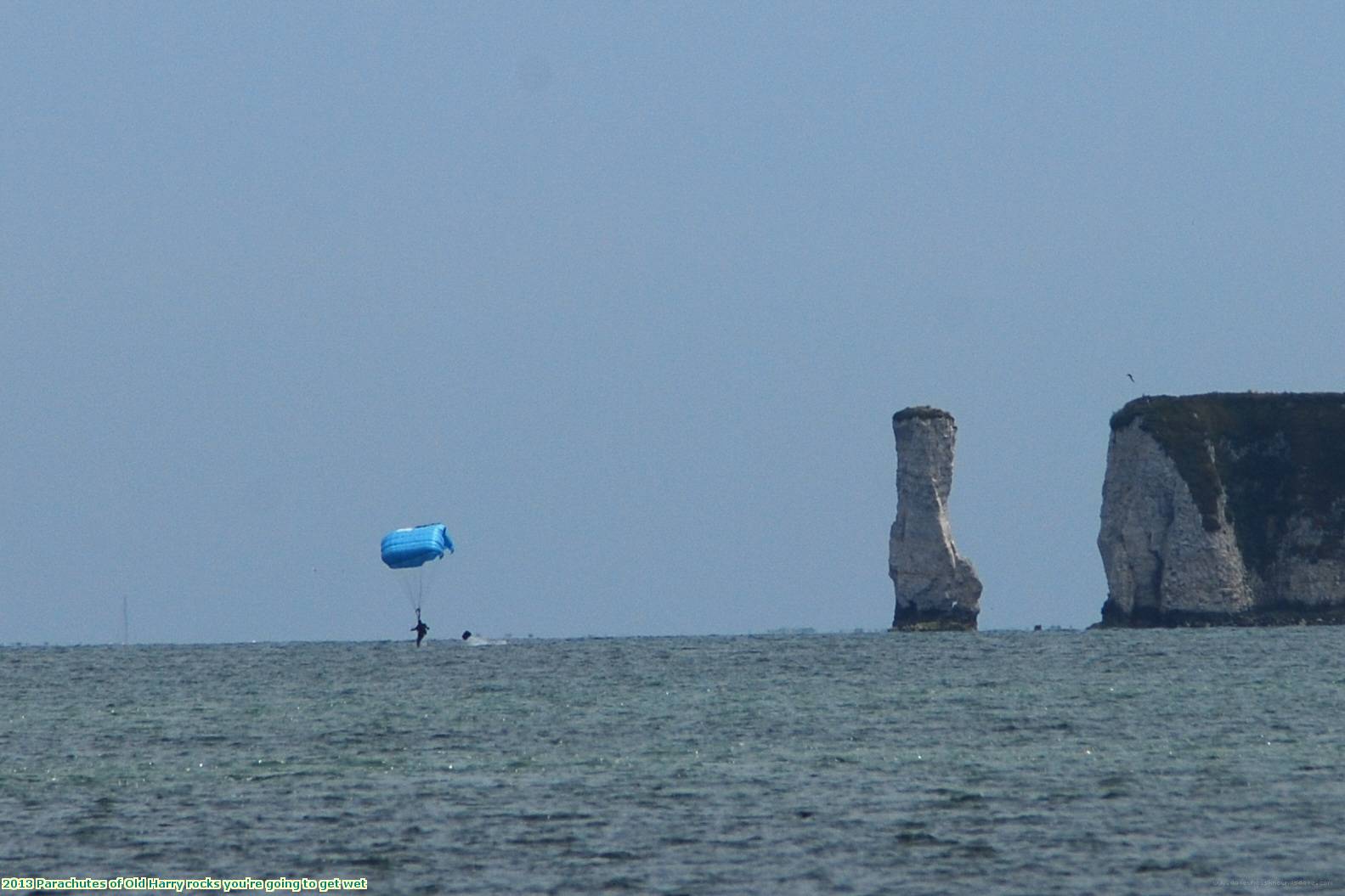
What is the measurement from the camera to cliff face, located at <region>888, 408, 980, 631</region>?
11112cm

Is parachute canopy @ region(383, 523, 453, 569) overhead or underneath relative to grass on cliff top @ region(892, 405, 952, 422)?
underneath

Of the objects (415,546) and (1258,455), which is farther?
(1258,455)

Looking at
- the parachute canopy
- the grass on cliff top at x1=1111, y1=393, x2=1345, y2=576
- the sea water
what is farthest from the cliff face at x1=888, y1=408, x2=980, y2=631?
the sea water

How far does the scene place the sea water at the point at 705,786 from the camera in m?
24.1

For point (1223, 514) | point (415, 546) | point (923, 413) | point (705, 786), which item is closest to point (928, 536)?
point (923, 413)

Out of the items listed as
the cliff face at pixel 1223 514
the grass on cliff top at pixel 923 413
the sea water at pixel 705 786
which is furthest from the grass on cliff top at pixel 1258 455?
the sea water at pixel 705 786

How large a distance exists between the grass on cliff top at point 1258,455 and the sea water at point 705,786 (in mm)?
49371

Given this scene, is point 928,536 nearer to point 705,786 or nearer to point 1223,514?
point 1223,514

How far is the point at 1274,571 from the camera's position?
11419 centimetres

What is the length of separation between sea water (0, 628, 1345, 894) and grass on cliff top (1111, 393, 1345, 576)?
49.4m

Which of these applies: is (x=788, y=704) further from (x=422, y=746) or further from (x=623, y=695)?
(x=422, y=746)

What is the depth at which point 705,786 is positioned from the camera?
3225 cm

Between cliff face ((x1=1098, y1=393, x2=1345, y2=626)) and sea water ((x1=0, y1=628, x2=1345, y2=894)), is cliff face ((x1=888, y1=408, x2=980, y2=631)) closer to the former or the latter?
cliff face ((x1=1098, y1=393, x2=1345, y2=626))

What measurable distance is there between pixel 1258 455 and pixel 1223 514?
23.6ft
